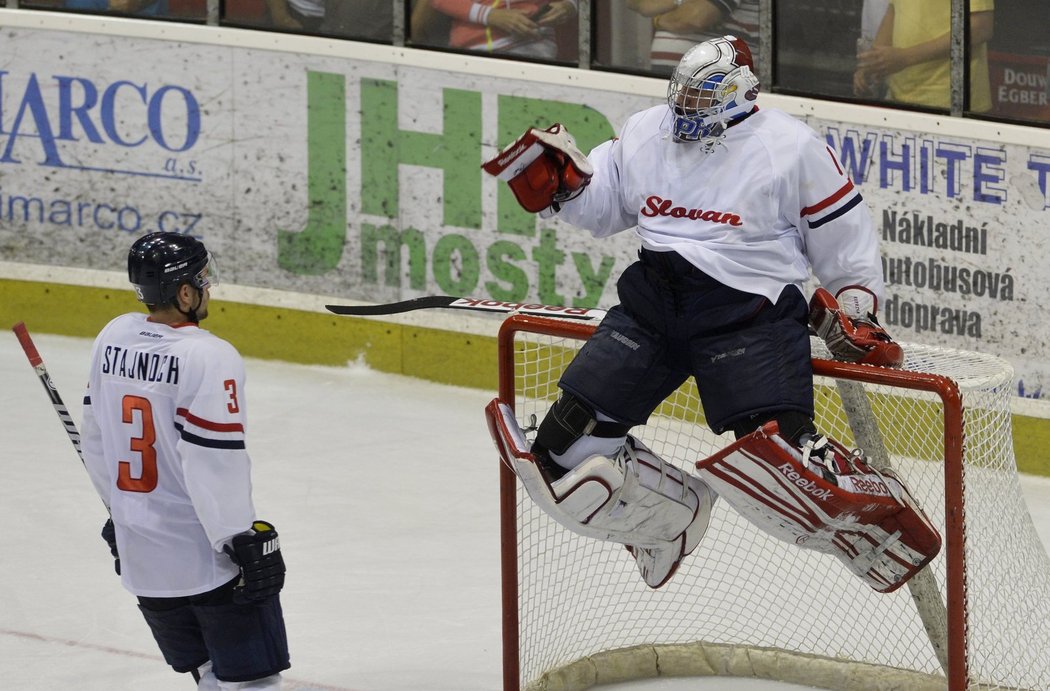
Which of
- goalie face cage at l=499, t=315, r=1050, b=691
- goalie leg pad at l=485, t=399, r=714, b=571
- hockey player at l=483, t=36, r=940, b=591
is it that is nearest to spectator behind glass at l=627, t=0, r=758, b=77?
goalie face cage at l=499, t=315, r=1050, b=691

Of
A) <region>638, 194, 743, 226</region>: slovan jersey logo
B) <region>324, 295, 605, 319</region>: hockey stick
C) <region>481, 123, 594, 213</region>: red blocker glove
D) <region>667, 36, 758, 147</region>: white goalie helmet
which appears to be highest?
<region>667, 36, 758, 147</region>: white goalie helmet

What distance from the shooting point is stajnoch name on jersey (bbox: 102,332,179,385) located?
11.6 feet

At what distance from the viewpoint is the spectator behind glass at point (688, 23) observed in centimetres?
613

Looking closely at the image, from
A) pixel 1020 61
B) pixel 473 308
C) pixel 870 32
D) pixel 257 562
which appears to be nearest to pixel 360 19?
pixel 870 32

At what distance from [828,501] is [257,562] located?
Result: 42.2 inches

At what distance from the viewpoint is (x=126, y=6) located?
7098 millimetres

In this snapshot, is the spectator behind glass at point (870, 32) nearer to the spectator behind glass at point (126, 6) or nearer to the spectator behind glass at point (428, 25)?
the spectator behind glass at point (428, 25)

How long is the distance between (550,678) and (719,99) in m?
1.48

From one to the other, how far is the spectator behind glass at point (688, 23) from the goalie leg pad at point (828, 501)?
259 centimetres

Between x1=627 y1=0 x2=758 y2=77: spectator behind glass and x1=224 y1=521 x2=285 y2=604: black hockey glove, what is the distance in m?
3.05

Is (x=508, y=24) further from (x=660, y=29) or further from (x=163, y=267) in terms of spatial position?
(x=163, y=267)

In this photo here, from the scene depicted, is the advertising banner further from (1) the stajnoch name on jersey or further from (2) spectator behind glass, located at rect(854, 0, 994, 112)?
(1) the stajnoch name on jersey

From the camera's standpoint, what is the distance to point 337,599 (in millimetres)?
5039

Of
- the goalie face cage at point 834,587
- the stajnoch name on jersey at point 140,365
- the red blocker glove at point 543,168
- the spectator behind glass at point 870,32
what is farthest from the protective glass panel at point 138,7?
the stajnoch name on jersey at point 140,365
